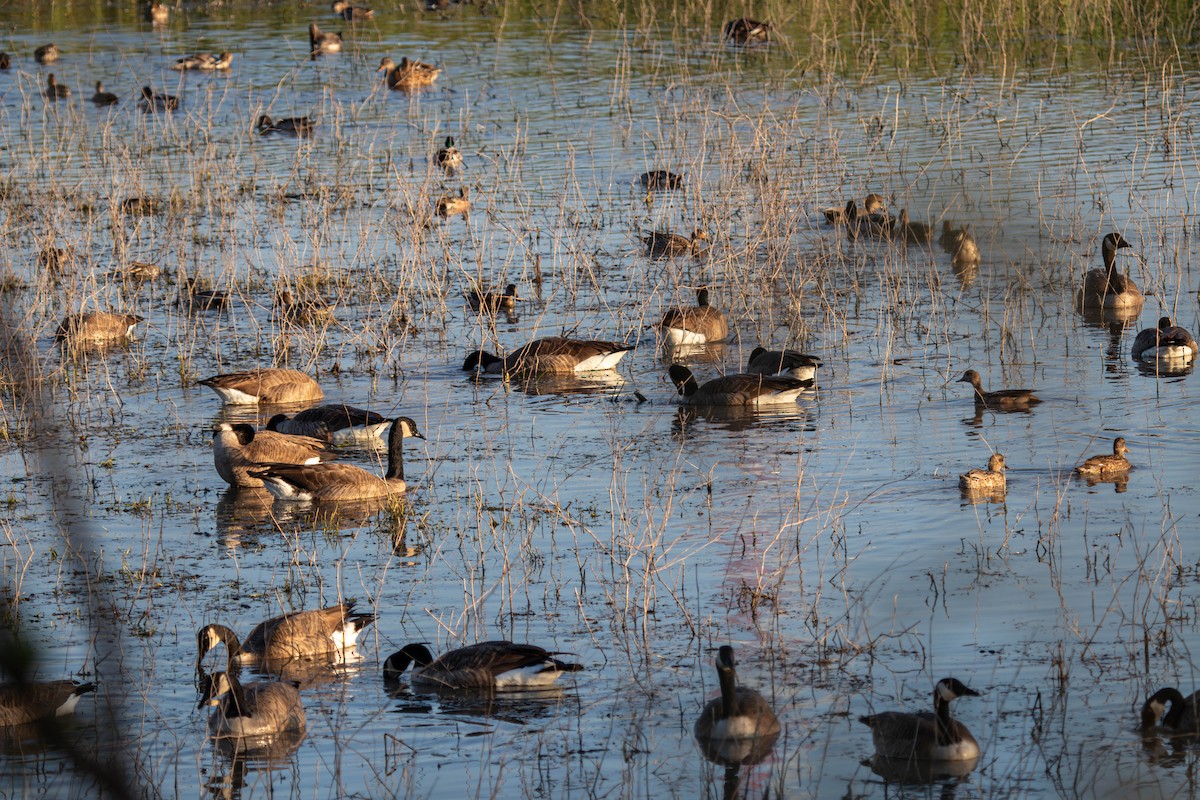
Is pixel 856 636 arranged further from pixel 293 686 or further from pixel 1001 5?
pixel 1001 5

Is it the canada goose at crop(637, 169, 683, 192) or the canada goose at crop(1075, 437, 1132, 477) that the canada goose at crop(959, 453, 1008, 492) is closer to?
the canada goose at crop(1075, 437, 1132, 477)

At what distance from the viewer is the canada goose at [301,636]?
324 inches

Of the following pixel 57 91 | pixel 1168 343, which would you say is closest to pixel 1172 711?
pixel 1168 343

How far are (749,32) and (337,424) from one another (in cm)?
2079

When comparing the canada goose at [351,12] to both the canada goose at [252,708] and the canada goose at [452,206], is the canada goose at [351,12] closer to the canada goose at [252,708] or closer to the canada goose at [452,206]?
the canada goose at [452,206]

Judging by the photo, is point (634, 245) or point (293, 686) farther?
point (634, 245)

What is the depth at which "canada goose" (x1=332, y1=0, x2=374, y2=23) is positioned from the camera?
40031 mm

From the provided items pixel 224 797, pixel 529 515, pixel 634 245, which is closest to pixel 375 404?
pixel 529 515

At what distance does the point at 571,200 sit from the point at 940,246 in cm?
512

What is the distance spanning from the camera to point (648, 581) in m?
8.44

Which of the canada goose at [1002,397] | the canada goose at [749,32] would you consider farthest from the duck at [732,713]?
the canada goose at [749,32]

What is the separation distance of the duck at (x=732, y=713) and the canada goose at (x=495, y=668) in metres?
0.96

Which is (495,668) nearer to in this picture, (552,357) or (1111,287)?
(552,357)

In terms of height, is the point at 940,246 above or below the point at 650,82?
below
